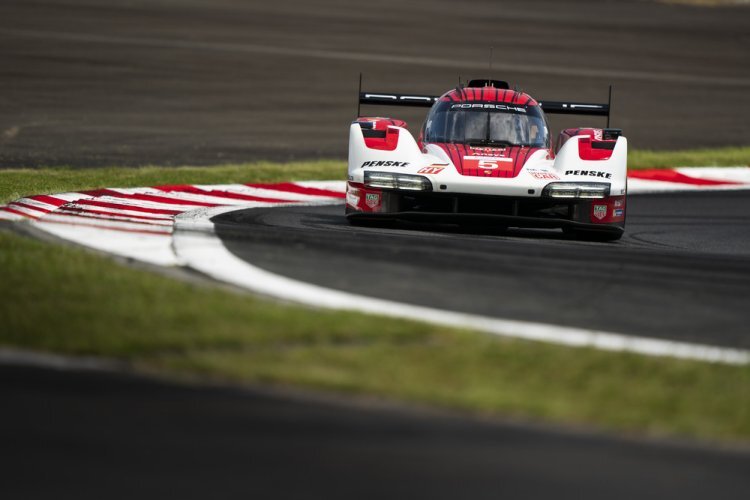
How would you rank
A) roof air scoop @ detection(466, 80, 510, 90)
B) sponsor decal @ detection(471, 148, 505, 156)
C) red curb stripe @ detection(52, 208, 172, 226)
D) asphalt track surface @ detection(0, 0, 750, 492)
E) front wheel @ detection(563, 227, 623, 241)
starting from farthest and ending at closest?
roof air scoop @ detection(466, 80, 510, 90) → sponsor decal @ detection(471, 148, 505, 156) → front wheel @ detection(563, 227, 623, 241) → red curb stripe @ detection(52, 208, 172, 226) → asphalt track surface @ detection(0, 0, 750, 492)

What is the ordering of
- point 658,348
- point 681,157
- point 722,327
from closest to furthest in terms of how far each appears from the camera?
1. point 658,348
2. point 722,327
3. point 681,157

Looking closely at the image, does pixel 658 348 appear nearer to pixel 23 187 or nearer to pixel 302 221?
pixel 302 221

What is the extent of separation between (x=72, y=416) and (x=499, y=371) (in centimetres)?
181

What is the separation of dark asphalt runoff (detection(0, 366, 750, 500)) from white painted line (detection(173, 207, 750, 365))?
125cm

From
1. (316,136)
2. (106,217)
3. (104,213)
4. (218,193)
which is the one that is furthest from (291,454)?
(316,136)

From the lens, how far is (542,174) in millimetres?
10992

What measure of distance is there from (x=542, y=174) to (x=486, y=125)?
1.35 metres

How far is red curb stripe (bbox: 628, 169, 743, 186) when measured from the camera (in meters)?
16.4

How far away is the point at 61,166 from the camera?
15734 millimetres

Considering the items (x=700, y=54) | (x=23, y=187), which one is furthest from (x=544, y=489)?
(x=700, y=54)

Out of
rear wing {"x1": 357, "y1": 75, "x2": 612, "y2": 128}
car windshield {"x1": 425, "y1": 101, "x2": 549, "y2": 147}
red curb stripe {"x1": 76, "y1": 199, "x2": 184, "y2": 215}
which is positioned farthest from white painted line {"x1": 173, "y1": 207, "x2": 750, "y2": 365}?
rear wing {"x1": 357, "y1": 75, "x2": 612, "y2": 128}

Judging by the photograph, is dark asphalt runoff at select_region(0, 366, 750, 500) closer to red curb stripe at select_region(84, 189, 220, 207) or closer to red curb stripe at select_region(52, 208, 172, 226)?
red curb stripe at select_region(52, 208, 172, 226)

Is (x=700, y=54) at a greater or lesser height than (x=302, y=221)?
greater

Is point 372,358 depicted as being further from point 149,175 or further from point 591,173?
point 149,175
